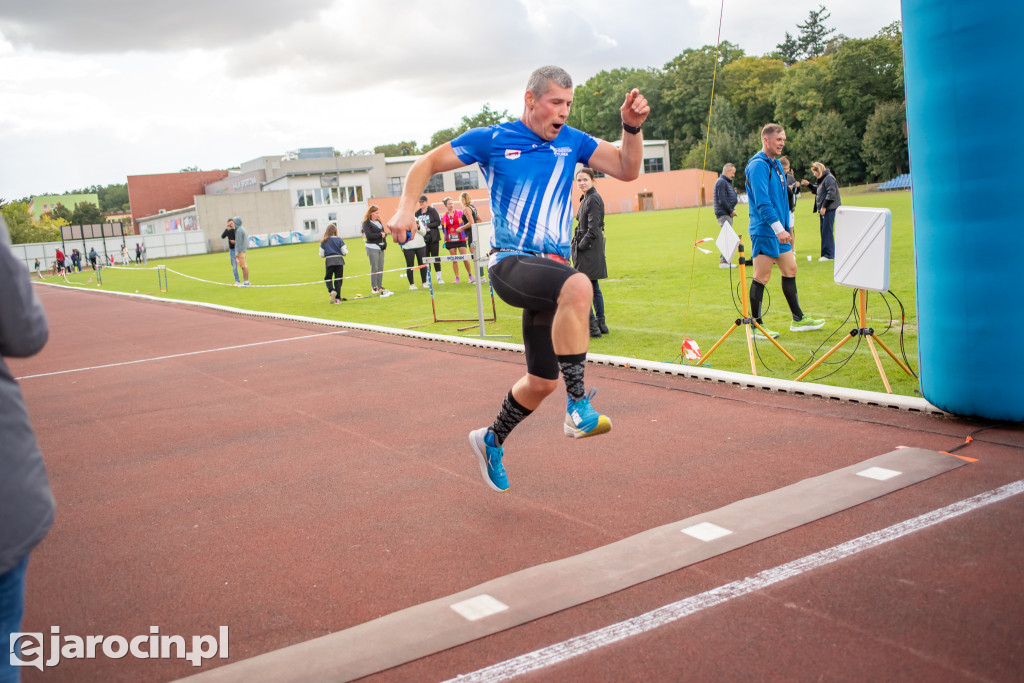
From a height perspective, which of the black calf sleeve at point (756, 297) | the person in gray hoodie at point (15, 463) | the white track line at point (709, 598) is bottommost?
the white track line at point (709, 598)

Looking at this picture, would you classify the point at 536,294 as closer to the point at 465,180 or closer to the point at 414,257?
the point at 414,257

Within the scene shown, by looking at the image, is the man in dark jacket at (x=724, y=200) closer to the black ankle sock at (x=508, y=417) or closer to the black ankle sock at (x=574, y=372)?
the black ankle sock at (x=508, y=417)

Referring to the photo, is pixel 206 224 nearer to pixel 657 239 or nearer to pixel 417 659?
pixel 657 239

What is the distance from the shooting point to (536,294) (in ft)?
14.4

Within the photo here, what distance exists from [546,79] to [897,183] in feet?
218

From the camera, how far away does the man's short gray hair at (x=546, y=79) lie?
4512 millimetres

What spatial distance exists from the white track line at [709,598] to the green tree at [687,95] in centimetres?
9738

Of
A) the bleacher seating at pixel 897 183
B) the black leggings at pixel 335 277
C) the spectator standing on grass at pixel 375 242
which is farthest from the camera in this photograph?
the bleacher seating at pixel 897 183

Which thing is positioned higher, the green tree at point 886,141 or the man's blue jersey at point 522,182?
the green tree at point 886,141

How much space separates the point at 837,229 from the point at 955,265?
1.52 meters

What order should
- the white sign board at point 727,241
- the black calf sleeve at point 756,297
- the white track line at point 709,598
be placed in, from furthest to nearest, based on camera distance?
the white sign board at point 727,241, the black calf sleeve at point 756,297, the white track line at point 709,598

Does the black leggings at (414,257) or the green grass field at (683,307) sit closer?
the green grass field at (683,307)

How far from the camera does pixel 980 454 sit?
4934mm

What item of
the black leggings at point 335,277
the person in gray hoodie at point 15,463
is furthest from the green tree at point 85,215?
the person in gray hoodie at point 15,463
